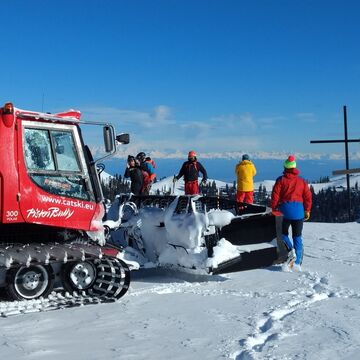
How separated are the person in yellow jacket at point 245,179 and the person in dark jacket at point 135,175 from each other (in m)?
2.56

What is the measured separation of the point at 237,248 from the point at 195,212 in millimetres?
819

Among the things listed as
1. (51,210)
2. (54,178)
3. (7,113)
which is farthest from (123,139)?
(7,113)

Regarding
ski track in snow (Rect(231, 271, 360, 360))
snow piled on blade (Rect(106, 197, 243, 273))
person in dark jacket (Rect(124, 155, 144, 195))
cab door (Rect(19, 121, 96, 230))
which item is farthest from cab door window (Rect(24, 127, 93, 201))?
person in dark jacket (Rect(124, 155, 144, 195))

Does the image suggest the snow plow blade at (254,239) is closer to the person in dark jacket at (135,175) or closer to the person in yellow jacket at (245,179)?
the person in yellow jacket at (245,179)

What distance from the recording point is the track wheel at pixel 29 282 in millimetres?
6484

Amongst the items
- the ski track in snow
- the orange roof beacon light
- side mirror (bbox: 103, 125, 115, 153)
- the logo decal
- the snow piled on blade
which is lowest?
the ski track in snow

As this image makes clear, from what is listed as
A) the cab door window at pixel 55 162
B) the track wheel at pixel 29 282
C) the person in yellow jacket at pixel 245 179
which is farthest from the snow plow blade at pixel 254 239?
the person in yellow jacket at pixel 245 179

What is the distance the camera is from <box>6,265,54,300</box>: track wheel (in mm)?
6484

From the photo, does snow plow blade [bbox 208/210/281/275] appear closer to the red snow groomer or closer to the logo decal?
the red snow groomer

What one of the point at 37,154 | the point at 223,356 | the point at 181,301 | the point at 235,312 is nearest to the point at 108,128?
the point at 37,154

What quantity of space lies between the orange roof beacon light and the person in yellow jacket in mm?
8084

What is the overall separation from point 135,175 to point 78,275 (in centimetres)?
691

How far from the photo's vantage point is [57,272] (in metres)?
7.04

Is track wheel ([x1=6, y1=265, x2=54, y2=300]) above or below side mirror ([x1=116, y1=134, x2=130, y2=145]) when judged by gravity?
below
